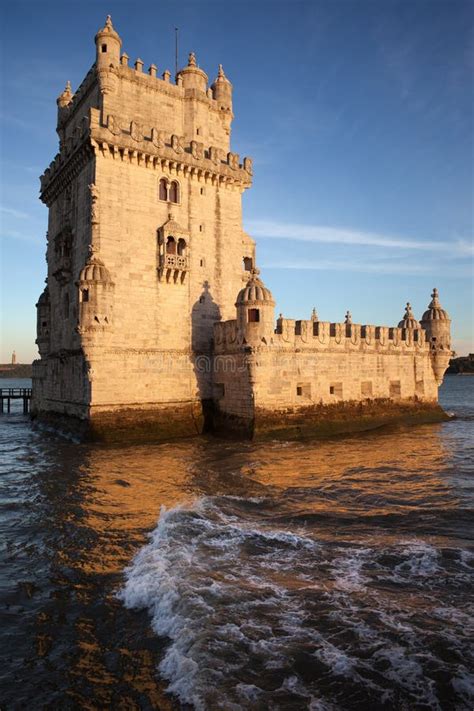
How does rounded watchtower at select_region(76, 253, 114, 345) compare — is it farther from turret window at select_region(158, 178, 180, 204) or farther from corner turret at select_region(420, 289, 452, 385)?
corner turret at select_region(420, 289, 452, 385)

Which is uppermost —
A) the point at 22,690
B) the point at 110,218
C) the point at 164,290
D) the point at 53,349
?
the point at 110,218

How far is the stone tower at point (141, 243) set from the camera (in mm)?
20906

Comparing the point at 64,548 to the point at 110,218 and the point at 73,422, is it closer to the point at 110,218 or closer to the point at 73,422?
the point at 73,422

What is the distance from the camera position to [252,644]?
543cm

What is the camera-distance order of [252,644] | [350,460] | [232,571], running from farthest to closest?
[350,460] < [232,571] < [252,644]

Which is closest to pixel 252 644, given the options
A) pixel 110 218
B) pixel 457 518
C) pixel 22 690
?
pixel 22 690

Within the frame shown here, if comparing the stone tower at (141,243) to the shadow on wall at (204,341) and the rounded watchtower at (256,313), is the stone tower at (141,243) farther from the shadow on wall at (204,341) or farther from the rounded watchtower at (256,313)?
the rounded watchtower at (256,313)

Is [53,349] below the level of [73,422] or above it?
above

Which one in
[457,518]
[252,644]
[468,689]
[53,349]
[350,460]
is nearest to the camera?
[468,689]

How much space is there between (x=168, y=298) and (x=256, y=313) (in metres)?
4.72

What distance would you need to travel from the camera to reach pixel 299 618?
6.00 meters

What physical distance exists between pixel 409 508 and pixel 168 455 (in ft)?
32.0

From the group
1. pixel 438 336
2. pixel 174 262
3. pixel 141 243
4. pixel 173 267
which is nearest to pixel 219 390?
pixel 173 267

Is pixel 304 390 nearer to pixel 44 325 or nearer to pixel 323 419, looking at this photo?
pixel 323 419
